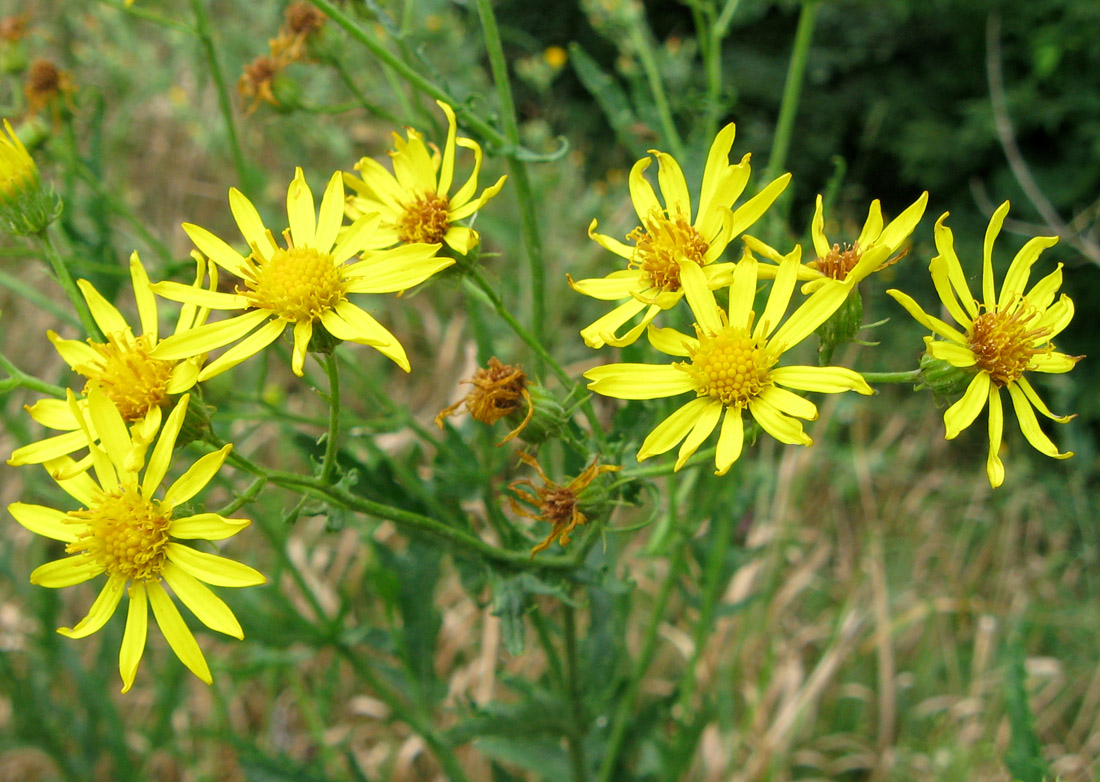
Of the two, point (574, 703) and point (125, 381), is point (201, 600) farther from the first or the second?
point (574, 703)

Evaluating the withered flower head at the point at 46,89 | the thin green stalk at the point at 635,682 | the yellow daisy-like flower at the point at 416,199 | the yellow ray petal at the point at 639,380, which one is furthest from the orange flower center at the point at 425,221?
the withered flower head at the point at 46,89

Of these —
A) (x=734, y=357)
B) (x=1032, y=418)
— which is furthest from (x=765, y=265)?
(x=1032, y=418)

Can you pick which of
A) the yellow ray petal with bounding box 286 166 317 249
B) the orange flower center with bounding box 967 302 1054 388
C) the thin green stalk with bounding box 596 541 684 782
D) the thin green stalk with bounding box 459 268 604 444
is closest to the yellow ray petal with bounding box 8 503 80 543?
the yellow ray petal with bounding box 286 166 317 249

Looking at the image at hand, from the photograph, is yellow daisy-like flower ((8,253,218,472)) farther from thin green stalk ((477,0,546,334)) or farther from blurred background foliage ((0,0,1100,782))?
thin green stalk ((477,0,546,334))

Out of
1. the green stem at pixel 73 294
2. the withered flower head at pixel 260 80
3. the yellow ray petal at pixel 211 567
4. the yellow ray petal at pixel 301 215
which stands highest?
the withered flower head at pixel 260 80

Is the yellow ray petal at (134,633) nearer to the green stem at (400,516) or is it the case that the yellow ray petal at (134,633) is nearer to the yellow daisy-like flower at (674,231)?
the green stem at (400,516)

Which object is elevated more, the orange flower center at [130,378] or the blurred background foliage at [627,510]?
the blurred background foliage at [627,510]

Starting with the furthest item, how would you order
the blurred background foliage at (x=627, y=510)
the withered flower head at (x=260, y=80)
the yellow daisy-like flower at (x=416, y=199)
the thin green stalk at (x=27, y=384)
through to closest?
the withered flower head at (x=260, y=80) → the blurred background foliage at (x=627, y=510) → the yellow daisy-like flower at (x=416, y=199) → the thin green stalk at (x=27, y=384)

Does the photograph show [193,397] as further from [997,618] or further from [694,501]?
[997,618]
